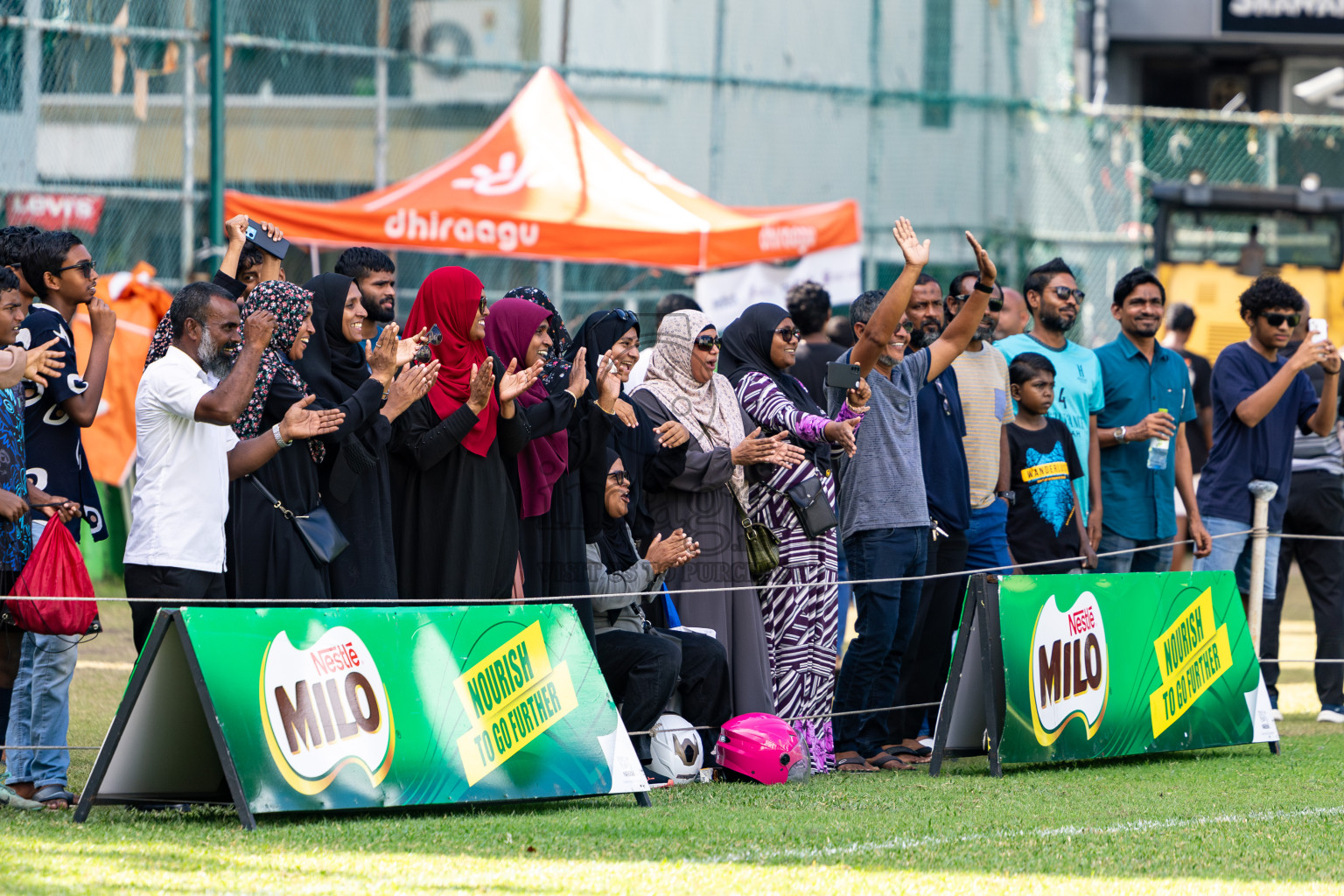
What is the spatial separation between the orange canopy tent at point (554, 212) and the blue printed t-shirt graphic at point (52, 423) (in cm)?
559

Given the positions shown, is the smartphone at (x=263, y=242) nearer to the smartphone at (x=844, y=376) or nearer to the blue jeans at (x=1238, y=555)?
the smartphone at (x=844, y=376)

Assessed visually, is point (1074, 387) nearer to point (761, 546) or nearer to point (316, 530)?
point (761, 546)

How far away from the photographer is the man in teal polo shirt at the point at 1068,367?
8.47 metres

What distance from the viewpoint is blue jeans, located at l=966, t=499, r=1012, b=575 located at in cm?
792

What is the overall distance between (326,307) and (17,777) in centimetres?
197

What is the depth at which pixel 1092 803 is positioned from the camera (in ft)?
20.7

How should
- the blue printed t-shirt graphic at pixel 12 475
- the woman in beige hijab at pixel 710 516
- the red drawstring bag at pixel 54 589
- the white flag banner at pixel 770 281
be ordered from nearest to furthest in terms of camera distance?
the red drawstring bag at pixel 54 589 < the blue printed t-shirt graphic at pixel 12 475 < the woman in beige hijab at pixel 710 516 < the white flag banner at pixel 770 281

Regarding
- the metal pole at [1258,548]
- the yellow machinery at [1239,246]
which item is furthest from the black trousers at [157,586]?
the yellow machinery at [1239,246]

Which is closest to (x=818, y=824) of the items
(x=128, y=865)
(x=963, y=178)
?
(x=128, y=865)

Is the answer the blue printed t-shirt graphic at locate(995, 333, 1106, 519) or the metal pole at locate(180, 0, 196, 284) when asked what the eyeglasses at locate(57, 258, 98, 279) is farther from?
the metal pole at locate(180, 0, 196, 284)

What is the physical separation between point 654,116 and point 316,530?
11.1m

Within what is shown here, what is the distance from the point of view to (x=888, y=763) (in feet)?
24.2

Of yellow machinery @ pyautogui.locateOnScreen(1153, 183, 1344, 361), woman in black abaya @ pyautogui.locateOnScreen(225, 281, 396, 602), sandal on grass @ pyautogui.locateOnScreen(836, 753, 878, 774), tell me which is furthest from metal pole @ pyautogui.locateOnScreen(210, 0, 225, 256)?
yellow machinery @ pyautogui.locateOnScreen(1153, 183, 1344, 361)

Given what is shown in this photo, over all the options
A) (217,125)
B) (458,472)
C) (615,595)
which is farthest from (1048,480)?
(217,125)
